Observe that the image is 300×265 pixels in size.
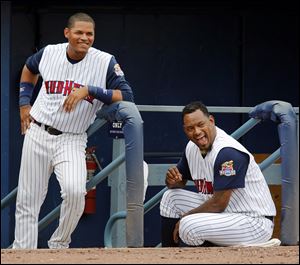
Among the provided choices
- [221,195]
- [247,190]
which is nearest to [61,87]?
[221,195]

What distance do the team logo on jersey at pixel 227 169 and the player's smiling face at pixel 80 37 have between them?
1.13 metres

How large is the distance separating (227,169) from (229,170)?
0.01 meters

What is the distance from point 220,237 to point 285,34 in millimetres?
3577

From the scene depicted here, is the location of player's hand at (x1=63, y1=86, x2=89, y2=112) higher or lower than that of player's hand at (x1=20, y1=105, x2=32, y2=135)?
higher

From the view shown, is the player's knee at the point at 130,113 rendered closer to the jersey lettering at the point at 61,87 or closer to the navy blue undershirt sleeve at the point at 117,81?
the navy blue undershirt sleeve at the point at 117,81

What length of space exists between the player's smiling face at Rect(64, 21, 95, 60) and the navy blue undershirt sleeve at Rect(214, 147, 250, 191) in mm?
1073

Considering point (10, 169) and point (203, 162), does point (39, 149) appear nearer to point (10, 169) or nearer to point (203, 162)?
point (203, 162)

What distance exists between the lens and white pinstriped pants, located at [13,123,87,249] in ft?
23.3

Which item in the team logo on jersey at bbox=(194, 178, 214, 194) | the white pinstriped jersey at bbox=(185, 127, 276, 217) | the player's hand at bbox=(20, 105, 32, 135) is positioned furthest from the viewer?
the player's hand at bbox=(20, 105, 32, 135)

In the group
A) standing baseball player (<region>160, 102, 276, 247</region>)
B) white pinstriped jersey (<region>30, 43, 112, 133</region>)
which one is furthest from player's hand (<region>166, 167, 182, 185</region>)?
white pinstriped jersey (<region>30, 43, 112, 133</region>)

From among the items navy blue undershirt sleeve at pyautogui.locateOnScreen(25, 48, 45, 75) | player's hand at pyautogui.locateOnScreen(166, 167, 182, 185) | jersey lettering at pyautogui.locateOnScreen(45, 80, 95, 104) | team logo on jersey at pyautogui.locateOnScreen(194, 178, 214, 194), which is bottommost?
team logo on jersey at pyautogui.locateOnScreen(194, 178, 214, 194)

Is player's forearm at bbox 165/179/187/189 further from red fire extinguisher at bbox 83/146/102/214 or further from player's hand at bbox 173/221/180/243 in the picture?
red fire extinguisher at bbox 83/146/102/214

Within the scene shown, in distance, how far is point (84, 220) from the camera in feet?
32.3

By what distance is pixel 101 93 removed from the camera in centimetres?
706
